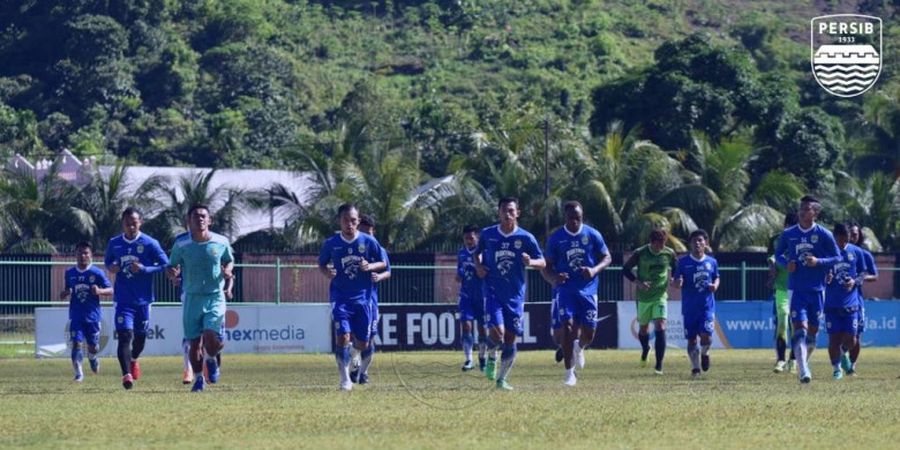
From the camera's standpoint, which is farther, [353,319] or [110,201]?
[110,201]

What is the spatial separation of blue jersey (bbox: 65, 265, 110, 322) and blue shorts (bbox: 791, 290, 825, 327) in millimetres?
9542

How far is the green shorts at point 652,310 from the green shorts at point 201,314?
844cm

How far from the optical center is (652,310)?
24375 millimetres

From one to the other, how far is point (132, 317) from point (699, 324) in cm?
814

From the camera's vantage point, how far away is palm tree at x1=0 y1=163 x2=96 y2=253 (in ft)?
171

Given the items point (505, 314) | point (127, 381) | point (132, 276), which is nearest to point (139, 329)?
point (132, 276)

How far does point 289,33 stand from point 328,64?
4.70m

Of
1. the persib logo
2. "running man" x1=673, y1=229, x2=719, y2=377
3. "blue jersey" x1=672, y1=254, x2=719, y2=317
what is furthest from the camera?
the persib logo

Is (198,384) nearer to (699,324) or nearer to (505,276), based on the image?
(505,276)

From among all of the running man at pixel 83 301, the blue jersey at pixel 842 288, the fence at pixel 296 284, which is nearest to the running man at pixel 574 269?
the blue jersey at pixel 842 288

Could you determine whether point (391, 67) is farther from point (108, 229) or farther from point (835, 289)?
point (835, 289)

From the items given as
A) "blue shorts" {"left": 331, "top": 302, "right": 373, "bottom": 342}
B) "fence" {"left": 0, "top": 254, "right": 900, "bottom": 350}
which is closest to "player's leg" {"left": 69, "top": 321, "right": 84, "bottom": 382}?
"blue shorts" {"left": 331, "top": 302, "right": 373, "bottom": 342}

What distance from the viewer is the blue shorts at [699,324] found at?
23.2 metres

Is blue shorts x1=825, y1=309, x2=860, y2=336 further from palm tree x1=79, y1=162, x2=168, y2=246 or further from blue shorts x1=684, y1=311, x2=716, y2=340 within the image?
palm tree x1=79, y1=162, x2=168, y2=246
